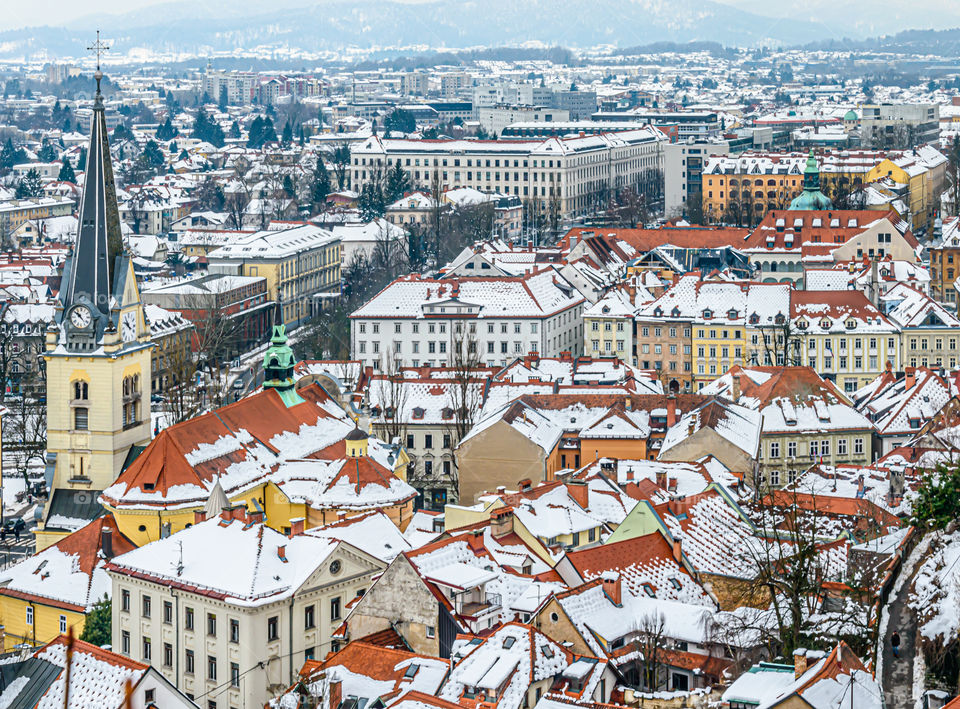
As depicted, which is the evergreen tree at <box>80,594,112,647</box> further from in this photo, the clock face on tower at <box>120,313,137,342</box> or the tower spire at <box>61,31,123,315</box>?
the tower spire at <box>61,31,123,315</box>

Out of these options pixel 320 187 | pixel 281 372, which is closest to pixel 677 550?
pixel 281 372

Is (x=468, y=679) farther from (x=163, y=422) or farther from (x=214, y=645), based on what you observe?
(x=163, y=422)

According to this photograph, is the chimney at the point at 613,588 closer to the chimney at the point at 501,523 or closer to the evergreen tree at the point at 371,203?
the chimney at the point at 501,523

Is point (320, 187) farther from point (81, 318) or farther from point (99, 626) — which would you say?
point (99, 626)

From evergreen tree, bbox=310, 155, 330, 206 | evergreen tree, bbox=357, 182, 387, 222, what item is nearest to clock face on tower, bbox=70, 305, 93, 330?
evergreen tree, bbox=357, 182, 387, 222

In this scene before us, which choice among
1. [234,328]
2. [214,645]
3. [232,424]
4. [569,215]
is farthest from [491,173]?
[214,645]
